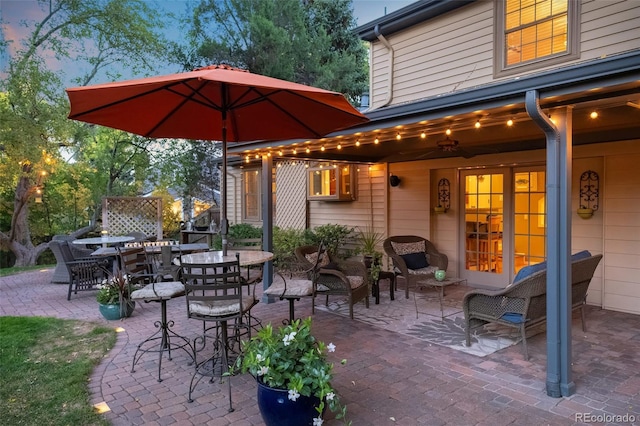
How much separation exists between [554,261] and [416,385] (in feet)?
4.70

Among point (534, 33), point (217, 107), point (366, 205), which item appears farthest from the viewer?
point (366, 205)

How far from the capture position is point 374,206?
843 centimetres

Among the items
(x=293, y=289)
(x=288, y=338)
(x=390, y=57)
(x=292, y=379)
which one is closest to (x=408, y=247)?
(x=293, y=289)

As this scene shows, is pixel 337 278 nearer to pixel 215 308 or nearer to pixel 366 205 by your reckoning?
pixel 215 308

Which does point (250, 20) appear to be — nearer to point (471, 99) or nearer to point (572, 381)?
point (471, 99)

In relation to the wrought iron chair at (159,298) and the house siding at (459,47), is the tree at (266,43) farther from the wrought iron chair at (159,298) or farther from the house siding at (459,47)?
the wrought iron chair at (159,298)

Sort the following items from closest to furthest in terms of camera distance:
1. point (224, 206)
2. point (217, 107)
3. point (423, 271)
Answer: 1. point (217, 107)
2. point (224, 206)
3. point (423, 271)

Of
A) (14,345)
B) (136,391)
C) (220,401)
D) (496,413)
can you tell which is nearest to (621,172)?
(496,413)

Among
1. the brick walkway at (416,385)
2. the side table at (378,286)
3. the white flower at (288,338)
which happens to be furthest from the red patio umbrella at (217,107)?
the side table at (378,286)

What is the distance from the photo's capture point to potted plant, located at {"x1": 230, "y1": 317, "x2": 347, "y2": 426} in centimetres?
245

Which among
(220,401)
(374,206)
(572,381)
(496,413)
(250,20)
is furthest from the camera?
(250,20)

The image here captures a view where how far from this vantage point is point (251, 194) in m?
11.4

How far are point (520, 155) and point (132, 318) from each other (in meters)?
5.89

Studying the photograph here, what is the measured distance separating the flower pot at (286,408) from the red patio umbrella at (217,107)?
66.5 inches
